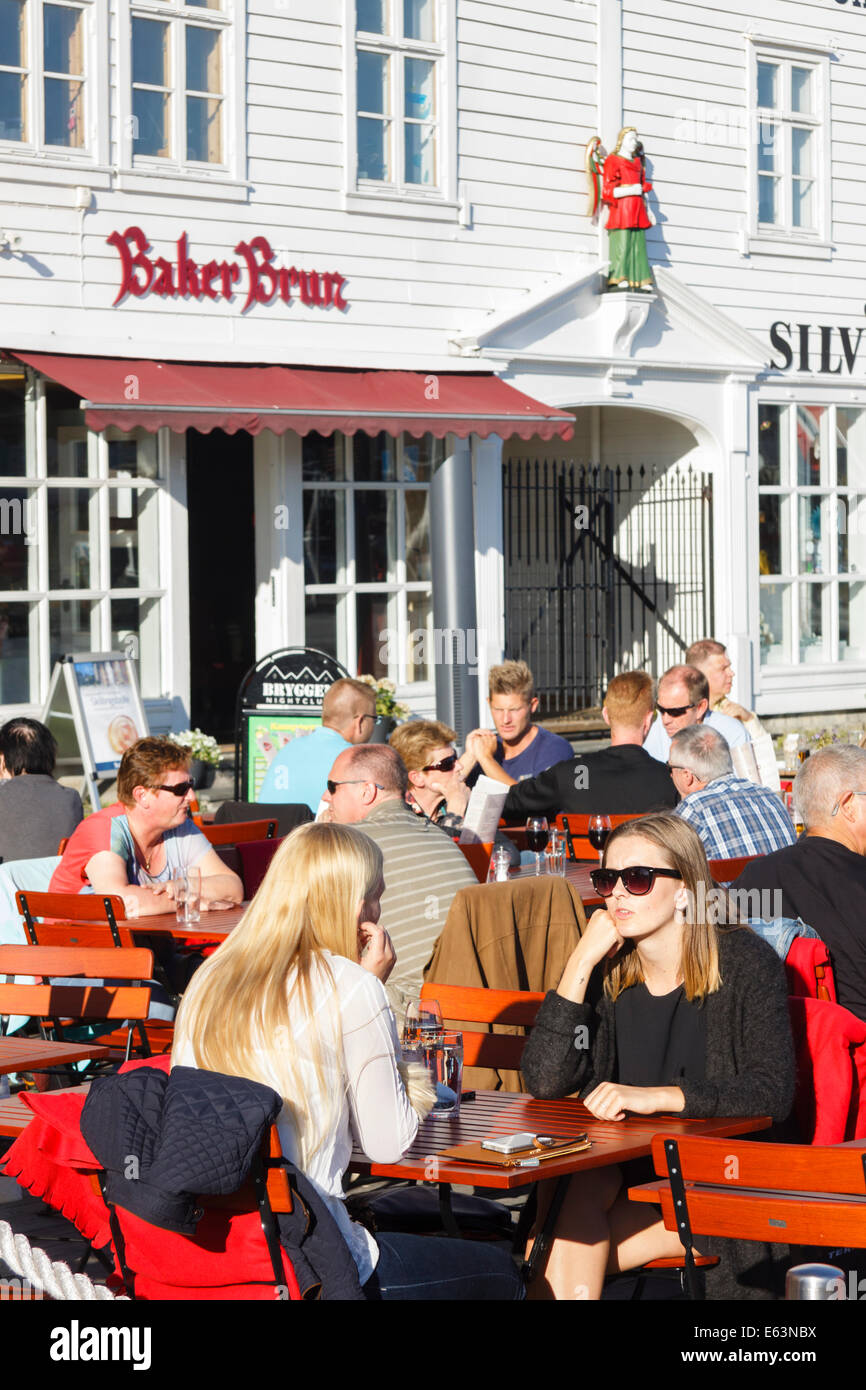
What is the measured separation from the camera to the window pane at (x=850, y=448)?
16.9 m

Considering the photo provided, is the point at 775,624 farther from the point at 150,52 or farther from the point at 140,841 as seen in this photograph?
the point at 140,841

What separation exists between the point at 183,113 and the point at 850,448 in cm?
754

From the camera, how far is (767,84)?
1612 cm

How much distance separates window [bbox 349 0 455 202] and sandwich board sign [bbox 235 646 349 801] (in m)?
3.60

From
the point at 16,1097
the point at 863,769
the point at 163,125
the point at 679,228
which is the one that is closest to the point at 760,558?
the point at 679,228

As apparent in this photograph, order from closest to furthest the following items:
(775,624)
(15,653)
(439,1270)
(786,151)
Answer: (439,1270) → (15,653) → (786,151) → (775,624)

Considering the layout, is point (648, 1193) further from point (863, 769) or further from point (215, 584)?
point (215, 584)

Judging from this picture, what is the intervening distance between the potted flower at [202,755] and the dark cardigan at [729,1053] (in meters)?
7.55

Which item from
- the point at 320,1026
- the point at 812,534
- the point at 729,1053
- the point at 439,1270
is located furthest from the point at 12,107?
the point at 439,1270

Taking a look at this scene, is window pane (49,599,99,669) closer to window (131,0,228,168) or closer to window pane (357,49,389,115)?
window (131,0,228,168)

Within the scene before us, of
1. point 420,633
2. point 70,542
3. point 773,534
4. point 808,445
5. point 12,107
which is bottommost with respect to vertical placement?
point 420,633

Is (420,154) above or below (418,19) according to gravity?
below

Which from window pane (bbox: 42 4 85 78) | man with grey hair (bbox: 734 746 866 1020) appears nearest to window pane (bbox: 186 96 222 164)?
window pane (bbox: 42 4 85 78)

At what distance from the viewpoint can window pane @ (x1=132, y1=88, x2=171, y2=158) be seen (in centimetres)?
1200
